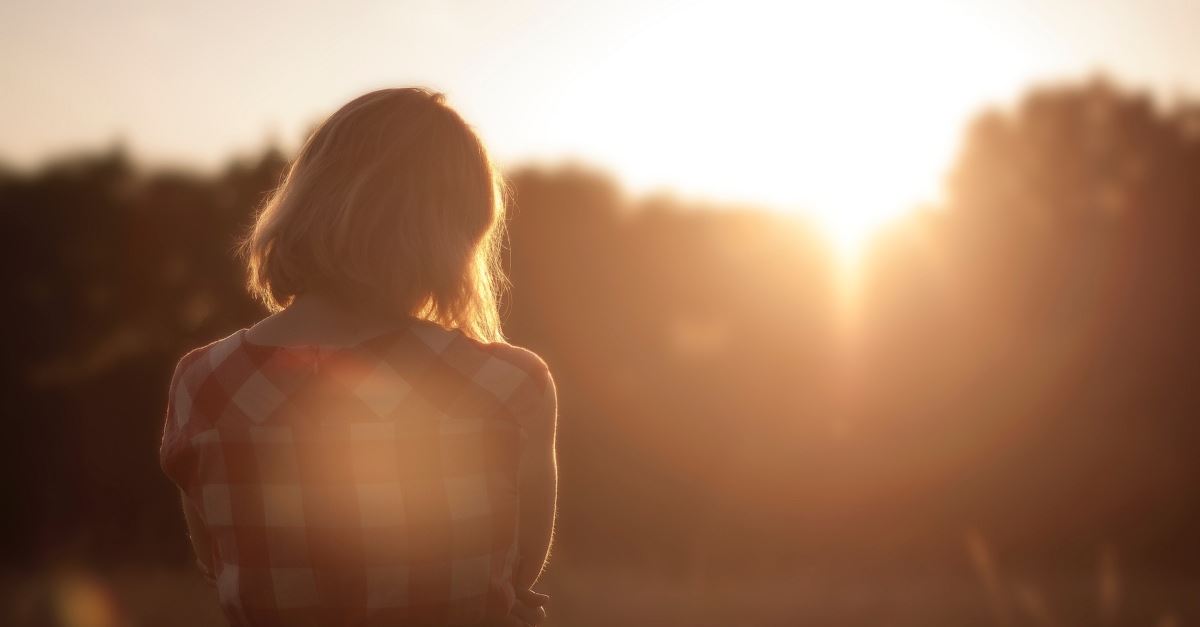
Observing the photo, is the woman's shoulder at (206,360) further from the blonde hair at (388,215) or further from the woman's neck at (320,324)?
the blonde hair at (388,215)

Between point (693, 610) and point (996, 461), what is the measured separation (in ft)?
18.1

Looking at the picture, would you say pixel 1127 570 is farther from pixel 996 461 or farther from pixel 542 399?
pixel 542 399

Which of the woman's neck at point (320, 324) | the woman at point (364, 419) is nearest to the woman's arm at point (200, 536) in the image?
the woman at point (364, 419)

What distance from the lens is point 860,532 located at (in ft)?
45.4

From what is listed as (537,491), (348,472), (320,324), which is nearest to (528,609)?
(537,491)

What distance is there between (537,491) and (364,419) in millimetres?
323

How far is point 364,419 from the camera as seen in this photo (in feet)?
4.97

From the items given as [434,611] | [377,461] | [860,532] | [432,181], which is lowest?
[860,532]

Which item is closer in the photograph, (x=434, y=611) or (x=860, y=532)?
(x=434, y=611)

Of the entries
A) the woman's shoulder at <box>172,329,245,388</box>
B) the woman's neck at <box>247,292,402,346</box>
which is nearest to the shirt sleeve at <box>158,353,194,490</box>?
the woman's shoulder at <box>172,329,245,388</box>

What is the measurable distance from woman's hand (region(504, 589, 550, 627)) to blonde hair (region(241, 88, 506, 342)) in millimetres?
428

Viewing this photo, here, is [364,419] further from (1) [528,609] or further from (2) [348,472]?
(1) [528,609]

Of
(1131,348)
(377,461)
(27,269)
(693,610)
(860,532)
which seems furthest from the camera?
(1131,348)

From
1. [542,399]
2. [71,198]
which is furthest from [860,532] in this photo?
[542,399]
